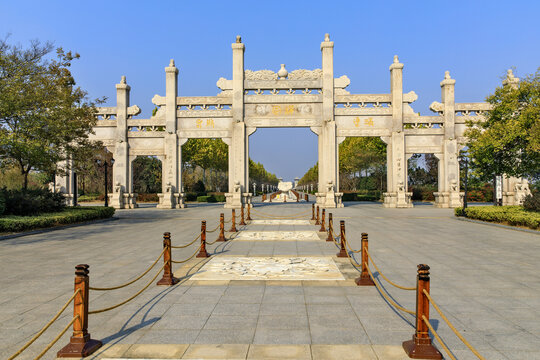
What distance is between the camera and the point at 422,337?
4059 millimetres

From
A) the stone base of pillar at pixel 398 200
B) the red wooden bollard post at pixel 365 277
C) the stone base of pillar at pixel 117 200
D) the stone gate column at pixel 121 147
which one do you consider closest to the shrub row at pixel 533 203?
the stone base of pillar at pixel 398 200

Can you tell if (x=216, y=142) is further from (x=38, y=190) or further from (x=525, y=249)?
(x=525, y=249)

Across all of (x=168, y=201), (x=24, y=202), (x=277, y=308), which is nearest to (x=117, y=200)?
(x=168, y=201)

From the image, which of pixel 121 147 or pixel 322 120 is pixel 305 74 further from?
pixel 121 147

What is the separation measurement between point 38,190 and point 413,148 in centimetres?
2597

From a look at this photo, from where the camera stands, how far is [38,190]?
18.3 m

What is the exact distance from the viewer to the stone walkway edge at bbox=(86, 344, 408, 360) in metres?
3.98

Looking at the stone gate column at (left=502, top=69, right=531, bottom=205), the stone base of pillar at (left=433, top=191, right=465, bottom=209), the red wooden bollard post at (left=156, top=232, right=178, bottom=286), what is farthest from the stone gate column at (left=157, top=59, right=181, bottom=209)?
the stone gate column at (left=502, top=69, right=531, bottom=205)

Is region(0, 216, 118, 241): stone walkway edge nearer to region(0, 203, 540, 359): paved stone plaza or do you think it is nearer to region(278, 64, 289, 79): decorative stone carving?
region(0, 203, 540, 359): paved stone plaza

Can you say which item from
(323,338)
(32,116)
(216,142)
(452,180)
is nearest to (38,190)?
(32,116)

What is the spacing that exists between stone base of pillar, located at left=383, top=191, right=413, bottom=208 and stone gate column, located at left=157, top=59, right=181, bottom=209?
1730cm

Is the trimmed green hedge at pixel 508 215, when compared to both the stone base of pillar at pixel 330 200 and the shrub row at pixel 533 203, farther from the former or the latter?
the stone base of pillar at pixel 330 200

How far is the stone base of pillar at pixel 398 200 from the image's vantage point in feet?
94.5

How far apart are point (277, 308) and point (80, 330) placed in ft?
8.75
